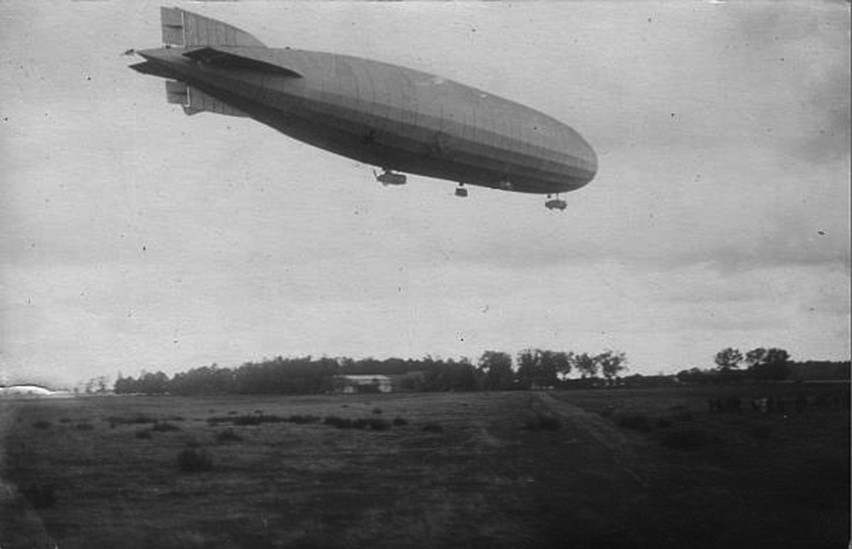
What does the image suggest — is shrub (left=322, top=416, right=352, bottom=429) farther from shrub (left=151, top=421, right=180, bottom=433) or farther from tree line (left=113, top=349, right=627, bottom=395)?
shrub (left=151, top=421, right=180, bottom=433)

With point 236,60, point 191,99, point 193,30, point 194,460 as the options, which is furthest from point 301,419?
point 193,30

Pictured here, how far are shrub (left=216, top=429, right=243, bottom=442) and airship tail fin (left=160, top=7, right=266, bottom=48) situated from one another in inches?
156

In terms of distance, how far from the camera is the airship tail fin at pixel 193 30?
750 centimetres

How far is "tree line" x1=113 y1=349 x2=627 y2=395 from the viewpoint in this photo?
857 centimetres

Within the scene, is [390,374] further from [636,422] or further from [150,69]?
[150,69]

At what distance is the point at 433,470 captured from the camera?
9.37 meters

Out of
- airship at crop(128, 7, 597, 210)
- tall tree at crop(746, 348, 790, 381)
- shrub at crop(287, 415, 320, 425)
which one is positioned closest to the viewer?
airship at crop(128, 7, 597, 210)

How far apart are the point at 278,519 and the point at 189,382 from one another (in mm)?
1706

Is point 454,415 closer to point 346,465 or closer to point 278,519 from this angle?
point 346,465

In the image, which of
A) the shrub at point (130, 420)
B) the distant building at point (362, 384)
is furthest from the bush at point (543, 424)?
the shrub at point (130, 420)

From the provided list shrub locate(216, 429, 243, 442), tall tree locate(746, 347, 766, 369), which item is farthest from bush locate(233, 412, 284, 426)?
tall tree locate(746, 347, 766, 369)

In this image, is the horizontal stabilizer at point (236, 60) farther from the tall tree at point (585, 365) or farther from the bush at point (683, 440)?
the bush at point (683, 440)

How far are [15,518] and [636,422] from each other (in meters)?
7.43

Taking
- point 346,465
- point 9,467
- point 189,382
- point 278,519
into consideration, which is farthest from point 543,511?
point 9,467
